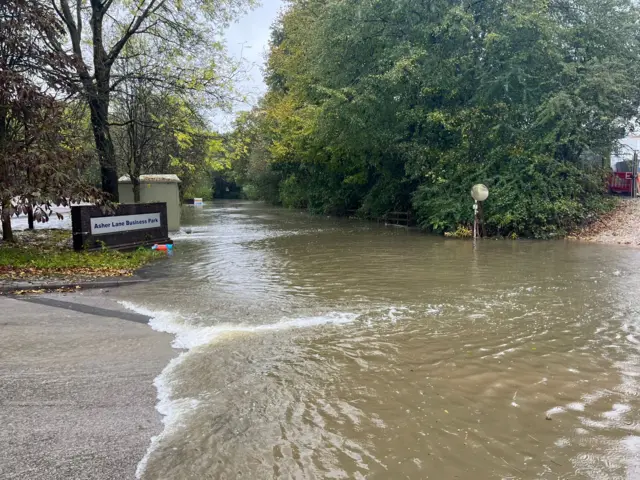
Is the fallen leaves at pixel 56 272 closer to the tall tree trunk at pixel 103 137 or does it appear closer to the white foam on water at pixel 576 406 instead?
the tall tree trunk at pixel 103 137

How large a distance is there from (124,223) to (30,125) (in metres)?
4.19

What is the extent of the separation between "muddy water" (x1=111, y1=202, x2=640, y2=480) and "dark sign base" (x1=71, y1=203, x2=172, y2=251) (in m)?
3.81

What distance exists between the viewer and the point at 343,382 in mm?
5047

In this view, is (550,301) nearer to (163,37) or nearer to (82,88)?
(82,88)

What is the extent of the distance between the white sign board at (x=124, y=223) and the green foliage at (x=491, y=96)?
471cm

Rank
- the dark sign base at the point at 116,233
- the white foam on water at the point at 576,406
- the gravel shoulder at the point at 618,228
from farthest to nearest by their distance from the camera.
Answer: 1. the gravel shoulder at the point at 618,228
2. the dark sign base at the point at 116,233
3. the white foam on water at the point at 576,406

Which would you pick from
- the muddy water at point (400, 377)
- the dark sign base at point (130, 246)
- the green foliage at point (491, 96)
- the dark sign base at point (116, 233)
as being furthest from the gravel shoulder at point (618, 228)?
the dark sign base at point (116, 233)

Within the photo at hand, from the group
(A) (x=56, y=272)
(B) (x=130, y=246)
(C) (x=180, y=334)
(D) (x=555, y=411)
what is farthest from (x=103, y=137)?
(D) (x=555, y=411)

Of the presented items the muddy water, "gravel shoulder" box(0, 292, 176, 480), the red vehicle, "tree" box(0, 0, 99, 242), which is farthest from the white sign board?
the red vehicle

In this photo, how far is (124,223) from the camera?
14.4m

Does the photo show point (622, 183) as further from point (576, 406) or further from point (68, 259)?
point (68, 259)

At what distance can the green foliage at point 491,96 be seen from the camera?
58.6 ft

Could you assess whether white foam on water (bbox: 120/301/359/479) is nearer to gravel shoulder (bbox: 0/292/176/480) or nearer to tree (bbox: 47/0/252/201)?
gravel shoulder (bbox: 0/292/176/480)

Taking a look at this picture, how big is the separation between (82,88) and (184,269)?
18.7 ft
